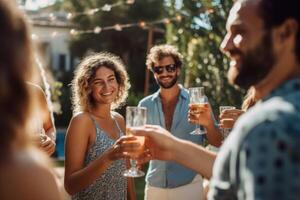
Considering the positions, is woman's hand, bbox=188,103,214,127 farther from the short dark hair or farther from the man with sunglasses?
the short dark hair

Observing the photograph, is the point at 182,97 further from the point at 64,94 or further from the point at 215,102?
the point at 64,94

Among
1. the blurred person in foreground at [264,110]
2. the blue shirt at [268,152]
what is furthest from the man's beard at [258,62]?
the blue shirt at [268,152]

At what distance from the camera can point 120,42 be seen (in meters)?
29.5

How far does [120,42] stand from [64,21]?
4.58m

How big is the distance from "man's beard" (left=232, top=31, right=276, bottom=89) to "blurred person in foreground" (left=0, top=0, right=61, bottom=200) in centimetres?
58

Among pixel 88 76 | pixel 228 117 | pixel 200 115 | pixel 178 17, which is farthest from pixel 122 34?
pixel 228 117

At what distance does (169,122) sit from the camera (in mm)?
5277

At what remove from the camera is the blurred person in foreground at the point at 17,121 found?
130 centimetres

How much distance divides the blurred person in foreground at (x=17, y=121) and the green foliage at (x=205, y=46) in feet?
26.6

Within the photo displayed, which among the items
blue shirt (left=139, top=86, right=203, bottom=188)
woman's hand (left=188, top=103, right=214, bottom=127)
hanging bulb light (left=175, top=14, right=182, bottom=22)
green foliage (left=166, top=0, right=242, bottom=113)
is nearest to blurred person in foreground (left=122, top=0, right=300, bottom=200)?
woman's hand (left=188, top=103, right=214, bottom=127)

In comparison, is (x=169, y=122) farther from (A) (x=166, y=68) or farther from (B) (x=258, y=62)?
(B) (x=258, y=62)

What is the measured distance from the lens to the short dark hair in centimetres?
148

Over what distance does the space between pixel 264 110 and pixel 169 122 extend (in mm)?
3885

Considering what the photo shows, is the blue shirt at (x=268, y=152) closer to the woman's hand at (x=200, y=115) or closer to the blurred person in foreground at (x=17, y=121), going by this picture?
the blurred person in foreground at (x=17, y=121)
